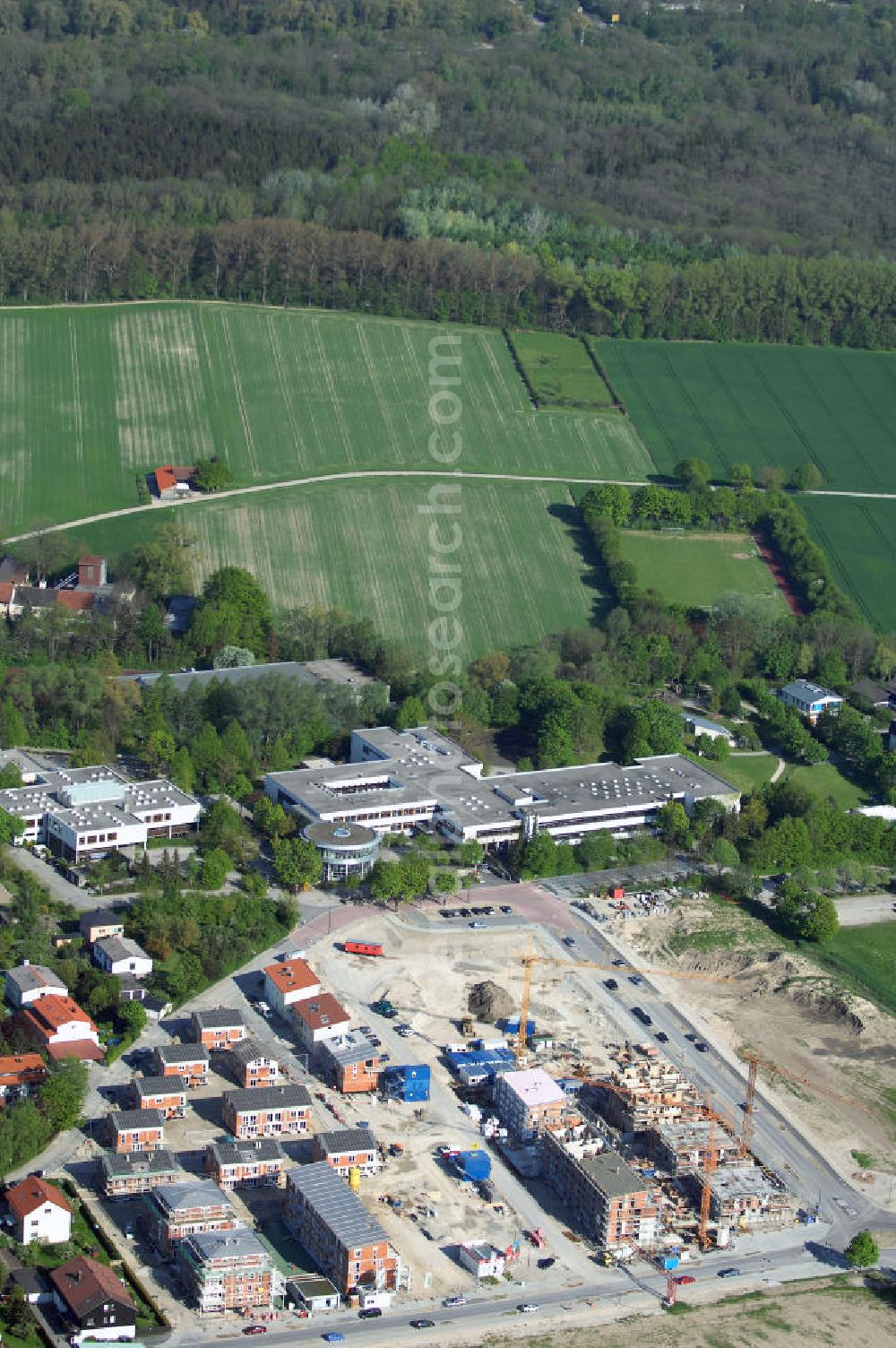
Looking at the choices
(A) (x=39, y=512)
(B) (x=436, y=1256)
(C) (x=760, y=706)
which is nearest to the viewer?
(B) (x=436, y=1256)

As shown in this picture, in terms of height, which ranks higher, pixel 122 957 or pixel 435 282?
pixel 122 957

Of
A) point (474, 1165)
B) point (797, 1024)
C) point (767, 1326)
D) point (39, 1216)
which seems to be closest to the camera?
point (39, 1216)

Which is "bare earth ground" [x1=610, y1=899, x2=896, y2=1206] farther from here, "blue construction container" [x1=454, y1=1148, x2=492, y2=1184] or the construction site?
"blue construction container" [x1=454, y1=1148, x2=492, y2=1184]

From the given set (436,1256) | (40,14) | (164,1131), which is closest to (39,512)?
(164,1131)

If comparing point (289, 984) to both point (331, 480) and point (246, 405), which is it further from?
point (246, 405)

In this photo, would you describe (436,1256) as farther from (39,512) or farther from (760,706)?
(39,512)

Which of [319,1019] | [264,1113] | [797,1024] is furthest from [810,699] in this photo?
[264,1113]
